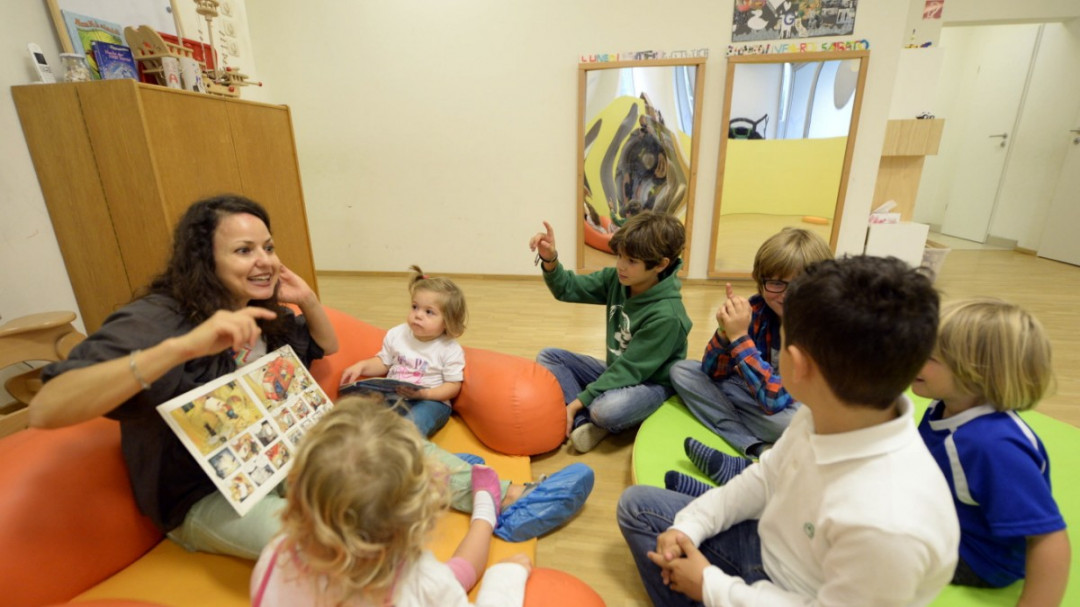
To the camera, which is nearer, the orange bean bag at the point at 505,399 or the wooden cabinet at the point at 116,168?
the orange bean bag at the point at 505,399

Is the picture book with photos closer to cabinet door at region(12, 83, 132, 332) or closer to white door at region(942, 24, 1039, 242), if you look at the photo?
cabinet door at region(12, 83, 132, 332)

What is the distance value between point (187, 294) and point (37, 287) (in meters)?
1.58

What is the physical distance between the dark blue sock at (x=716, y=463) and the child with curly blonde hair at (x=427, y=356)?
3.04 feet

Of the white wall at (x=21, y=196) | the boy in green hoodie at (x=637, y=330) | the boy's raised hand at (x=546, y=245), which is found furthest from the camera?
the boy's raised hand at (x=546, y=245)

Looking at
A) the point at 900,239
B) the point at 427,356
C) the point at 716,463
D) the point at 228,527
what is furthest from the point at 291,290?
the point at 900,239

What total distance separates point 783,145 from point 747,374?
306 cm

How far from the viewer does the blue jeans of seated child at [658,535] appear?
1.11 meters

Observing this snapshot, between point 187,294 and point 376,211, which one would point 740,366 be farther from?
point 376,211

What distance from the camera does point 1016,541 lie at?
3.34ft

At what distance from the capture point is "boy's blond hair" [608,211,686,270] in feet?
5.86

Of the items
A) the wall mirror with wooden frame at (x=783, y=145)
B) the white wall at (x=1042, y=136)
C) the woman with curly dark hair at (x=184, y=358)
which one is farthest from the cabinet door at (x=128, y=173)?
the white wall at (x=1042, y=136)

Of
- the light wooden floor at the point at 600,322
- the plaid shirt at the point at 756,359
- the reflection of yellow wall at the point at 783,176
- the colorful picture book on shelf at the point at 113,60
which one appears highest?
the colorful picture book on shelf at the point at 113,60

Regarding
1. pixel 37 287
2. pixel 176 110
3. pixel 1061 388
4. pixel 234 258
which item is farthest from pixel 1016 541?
pixel 37 287

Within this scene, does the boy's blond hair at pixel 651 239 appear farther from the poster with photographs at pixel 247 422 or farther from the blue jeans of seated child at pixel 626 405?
the poster with photographs at pixel 247 422
